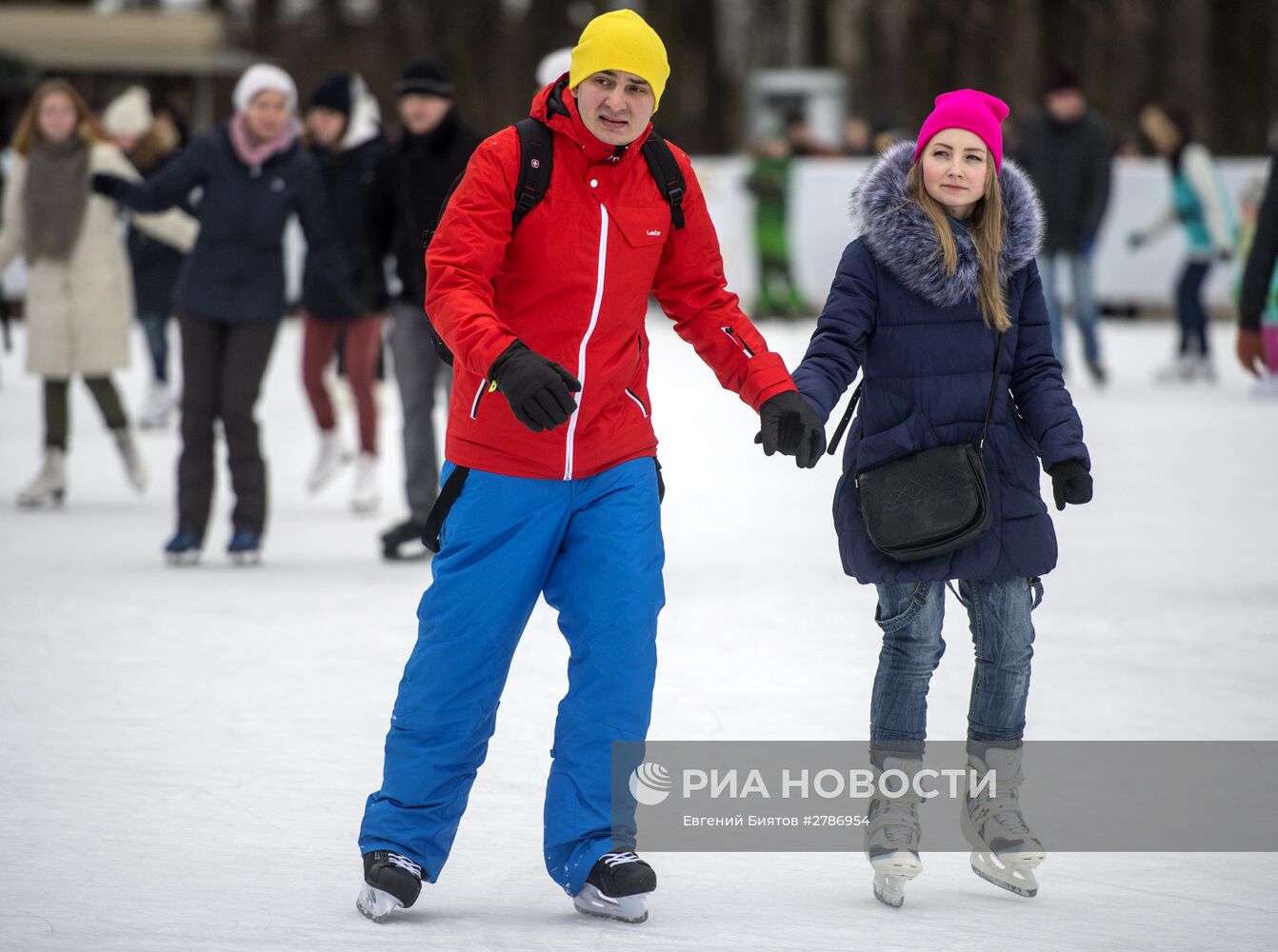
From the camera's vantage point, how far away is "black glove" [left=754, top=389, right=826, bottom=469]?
3.46 meters

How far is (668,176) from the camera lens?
3.57 metres

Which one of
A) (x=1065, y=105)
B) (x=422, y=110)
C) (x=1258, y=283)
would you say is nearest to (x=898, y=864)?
(x=1258, y=283)

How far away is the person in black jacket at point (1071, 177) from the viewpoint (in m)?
12.8

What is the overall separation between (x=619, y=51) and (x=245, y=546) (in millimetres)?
4115

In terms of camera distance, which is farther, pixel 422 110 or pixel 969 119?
pixel 422 110

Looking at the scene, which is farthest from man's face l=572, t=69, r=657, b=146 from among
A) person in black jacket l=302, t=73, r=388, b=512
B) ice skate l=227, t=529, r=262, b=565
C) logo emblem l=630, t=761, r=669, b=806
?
person in black jacket l=302, t=73, r=388, b=512

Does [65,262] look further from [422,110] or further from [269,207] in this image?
[422,110]

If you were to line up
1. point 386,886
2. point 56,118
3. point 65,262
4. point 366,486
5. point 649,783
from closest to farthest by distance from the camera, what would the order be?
1. point 386,886
2. point 649,783
3. point 56,118
4. point 65,262
5. point 366,486

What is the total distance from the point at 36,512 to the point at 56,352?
2.16ft

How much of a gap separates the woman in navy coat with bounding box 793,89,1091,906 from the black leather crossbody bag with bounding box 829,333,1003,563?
43 millimetres

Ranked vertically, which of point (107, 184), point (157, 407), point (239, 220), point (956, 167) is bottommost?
point (157, 407)

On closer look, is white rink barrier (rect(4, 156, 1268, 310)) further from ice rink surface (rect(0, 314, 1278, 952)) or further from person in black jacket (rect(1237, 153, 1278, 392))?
person in black jacket (rect(1237, 153, 1278, 392))

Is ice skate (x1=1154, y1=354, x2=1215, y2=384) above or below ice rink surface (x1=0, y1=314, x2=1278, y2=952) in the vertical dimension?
below

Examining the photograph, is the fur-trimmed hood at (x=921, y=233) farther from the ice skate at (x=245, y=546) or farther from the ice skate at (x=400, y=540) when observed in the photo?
the ice skate at (x=245, y=546)
